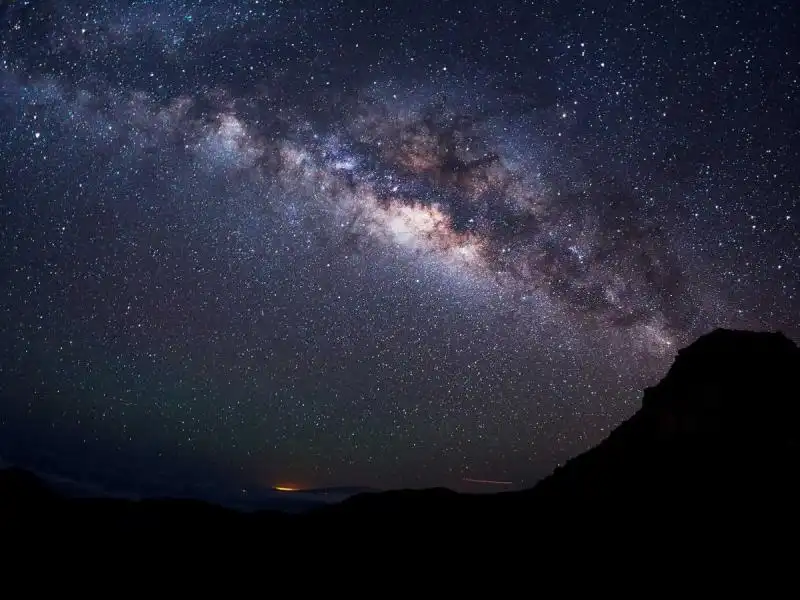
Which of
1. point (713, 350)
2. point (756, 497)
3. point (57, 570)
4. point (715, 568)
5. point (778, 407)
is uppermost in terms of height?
point (713, 350)

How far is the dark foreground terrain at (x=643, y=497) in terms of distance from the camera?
23.5m

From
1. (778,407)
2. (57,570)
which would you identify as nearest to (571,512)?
(778,407)

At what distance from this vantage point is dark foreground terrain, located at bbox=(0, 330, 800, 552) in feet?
77.3

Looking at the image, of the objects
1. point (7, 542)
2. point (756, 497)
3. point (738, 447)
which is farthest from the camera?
point (7, 542)

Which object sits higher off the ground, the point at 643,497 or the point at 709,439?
the point at 709,439

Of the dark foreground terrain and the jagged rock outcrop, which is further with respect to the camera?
the jagged rock outcrop

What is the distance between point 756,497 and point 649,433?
Result: 7003 mm

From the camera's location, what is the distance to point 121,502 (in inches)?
1715

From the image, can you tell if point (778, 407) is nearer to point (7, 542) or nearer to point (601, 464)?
point (601, 464)

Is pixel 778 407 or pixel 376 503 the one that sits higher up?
pixel 778 407

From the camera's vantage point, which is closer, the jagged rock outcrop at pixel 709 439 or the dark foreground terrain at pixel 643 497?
the dark foreground terrain at pixel 643 497

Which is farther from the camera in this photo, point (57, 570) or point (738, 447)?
point (57, 570)

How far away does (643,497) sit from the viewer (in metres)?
26.5

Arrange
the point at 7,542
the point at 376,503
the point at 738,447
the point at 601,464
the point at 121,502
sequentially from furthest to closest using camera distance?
the point at 121,502 < the point at 376,503 < the point at 7,542 < the point at 601,464 < the point at 738,447
